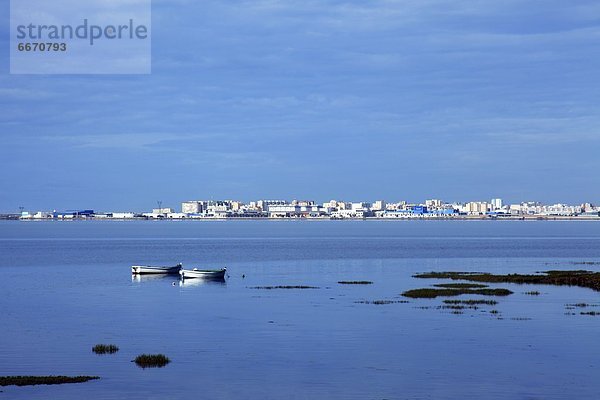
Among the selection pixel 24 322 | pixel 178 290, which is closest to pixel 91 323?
pixel 24 322

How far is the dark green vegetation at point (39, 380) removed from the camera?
32253 millimetres

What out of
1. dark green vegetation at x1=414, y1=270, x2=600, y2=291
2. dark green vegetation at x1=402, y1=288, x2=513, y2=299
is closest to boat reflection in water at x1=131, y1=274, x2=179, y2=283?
dark green vegetation at x1=414, y1=270, x2=600, y2=291

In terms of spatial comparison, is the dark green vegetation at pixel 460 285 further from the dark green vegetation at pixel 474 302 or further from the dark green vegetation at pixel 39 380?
the dark green vegetation at pixel 39 380

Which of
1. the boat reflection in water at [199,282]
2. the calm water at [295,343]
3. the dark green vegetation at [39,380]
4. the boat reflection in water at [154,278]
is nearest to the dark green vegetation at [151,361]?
the calm water at [295,343]

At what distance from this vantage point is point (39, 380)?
3262cm

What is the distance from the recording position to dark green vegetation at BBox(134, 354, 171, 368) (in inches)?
1411

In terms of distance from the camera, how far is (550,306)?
182ft

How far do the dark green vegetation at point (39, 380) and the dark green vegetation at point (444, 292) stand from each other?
33.0 meters

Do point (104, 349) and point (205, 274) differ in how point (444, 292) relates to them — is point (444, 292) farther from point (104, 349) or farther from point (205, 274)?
point (104, 349)

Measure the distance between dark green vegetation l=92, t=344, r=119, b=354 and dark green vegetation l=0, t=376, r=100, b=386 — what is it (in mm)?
5658

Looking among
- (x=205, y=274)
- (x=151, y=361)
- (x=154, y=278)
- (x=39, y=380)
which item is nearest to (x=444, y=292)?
(x=205, y=274)

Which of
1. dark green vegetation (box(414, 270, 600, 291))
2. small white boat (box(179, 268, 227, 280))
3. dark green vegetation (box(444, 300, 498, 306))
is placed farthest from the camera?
small white boat (box(179, 268, 227, 280))

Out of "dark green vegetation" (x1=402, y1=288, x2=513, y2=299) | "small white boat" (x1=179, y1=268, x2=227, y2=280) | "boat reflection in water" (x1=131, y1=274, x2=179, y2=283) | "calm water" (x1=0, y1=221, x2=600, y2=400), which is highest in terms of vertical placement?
"small white boat" (x1=179, y1=268, x2=227, y2=280)

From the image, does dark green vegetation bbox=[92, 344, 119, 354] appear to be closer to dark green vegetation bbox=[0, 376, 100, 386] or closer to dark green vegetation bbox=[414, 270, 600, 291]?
dark green vegetation bbox=[0, 376, 100, 386]
